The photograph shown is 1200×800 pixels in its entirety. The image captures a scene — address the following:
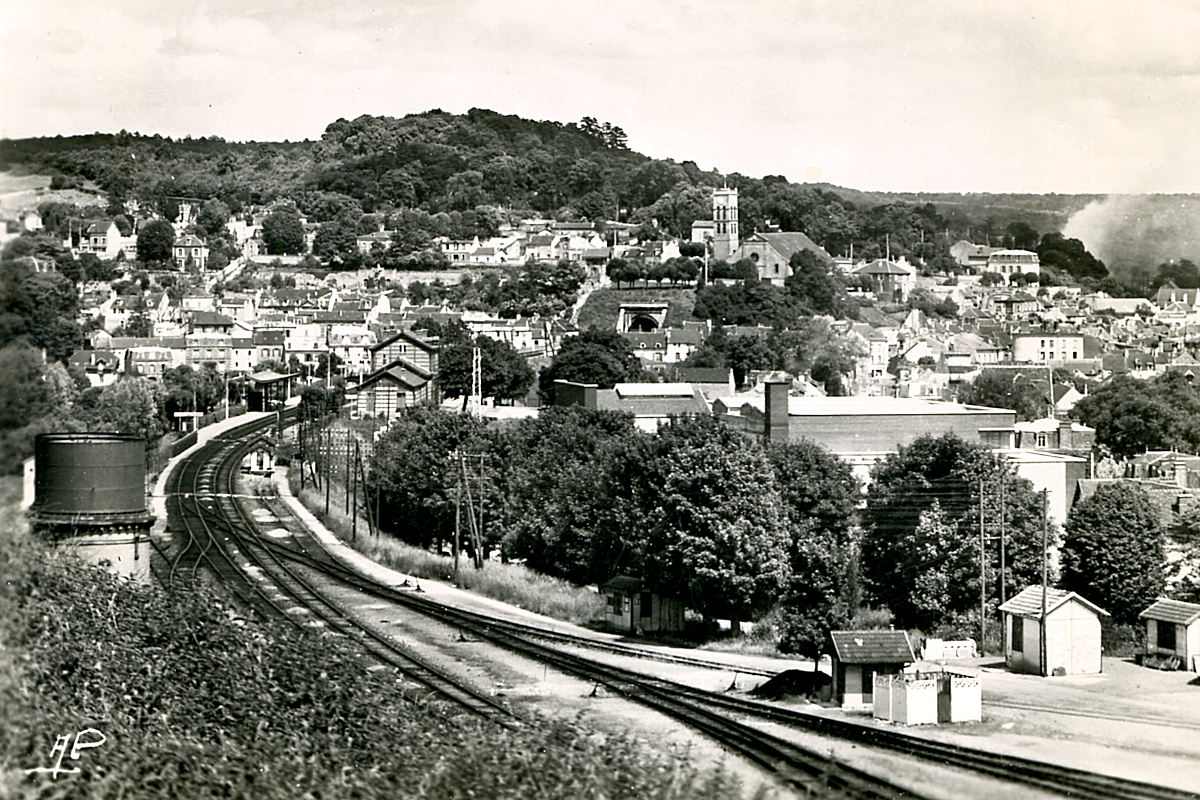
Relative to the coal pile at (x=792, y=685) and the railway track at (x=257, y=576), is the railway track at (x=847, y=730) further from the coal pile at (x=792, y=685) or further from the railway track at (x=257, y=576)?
the railway track at (x=257, y=576)

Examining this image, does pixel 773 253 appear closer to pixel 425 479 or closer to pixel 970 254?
pixel 970 254

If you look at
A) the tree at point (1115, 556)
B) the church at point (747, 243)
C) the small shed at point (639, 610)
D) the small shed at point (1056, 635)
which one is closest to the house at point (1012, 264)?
the church at point (747, 243)

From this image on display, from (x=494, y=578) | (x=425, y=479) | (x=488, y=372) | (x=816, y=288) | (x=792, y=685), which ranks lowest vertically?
(x=494, y=578)

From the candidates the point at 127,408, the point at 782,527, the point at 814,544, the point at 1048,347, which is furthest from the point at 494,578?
the point at 1048,347

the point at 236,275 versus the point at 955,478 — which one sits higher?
the point at 236,275

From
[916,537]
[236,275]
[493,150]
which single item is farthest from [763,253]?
[916,537]

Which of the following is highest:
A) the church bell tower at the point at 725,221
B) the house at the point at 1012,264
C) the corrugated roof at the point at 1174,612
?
the church bell tower at the point at 725,221

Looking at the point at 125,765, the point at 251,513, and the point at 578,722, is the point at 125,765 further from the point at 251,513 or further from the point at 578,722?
the point at 251,513
